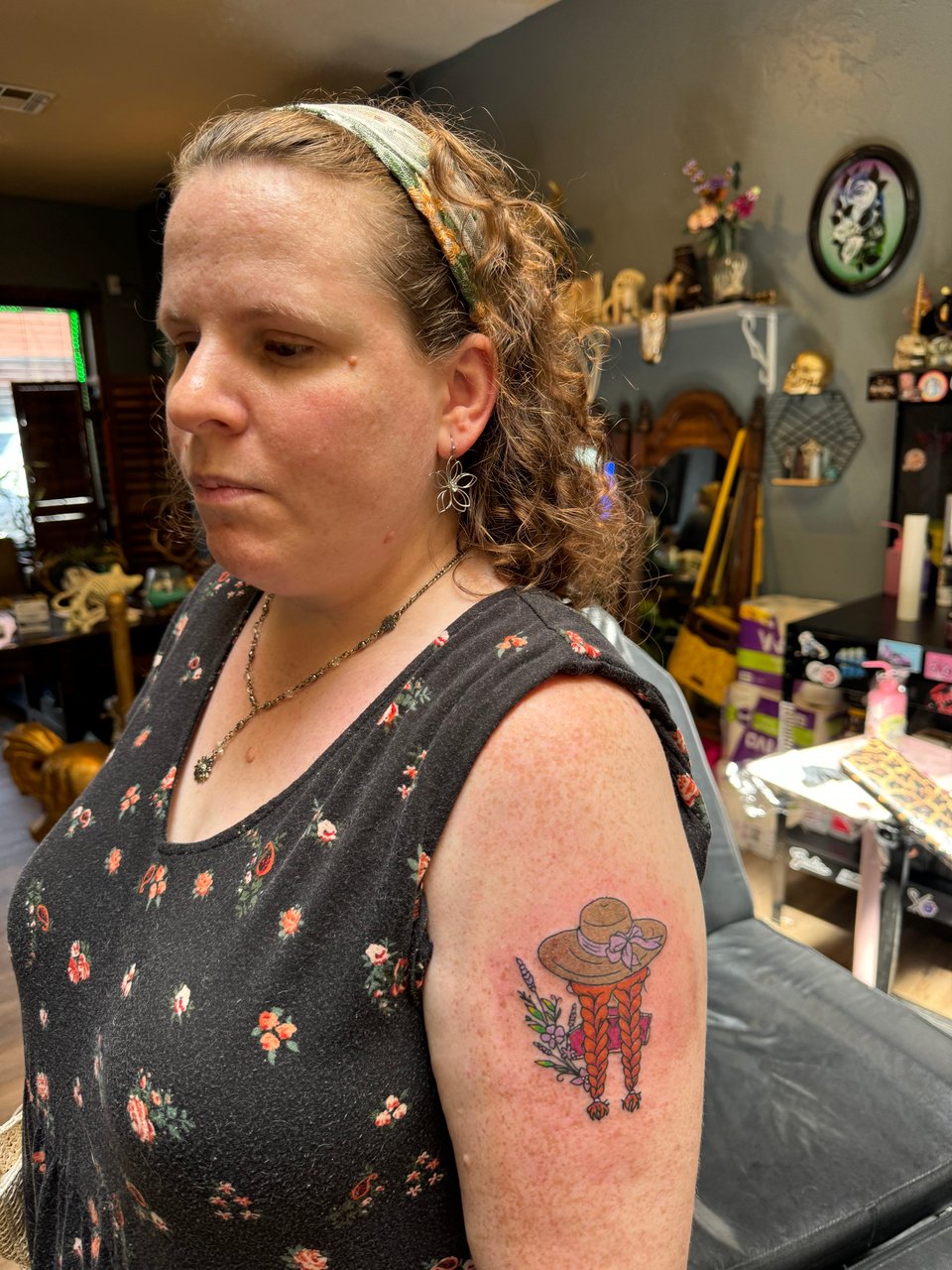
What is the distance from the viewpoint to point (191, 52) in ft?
12.9

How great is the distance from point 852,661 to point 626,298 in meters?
1.75

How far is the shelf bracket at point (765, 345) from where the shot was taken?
3076 mm

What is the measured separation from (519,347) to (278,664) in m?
0.36

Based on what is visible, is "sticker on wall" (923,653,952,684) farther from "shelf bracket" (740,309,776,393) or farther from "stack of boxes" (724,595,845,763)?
"shelf bracket" (740,309,776,393)

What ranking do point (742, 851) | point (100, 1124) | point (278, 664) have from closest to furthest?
1. point (100, 1124)
2. point (278, 664)
3. point (742, 851)

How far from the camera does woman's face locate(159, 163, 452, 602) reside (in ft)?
2.05

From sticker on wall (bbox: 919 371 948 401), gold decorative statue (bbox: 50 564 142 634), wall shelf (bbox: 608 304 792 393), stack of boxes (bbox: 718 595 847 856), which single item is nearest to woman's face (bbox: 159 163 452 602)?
sticker on wall (bbox: 919 371 948 401)

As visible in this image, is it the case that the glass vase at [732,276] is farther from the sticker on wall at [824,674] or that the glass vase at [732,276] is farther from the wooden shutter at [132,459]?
the wooden shutter at [132,459]

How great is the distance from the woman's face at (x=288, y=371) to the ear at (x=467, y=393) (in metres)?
0.03

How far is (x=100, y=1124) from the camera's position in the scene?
713 millimetres

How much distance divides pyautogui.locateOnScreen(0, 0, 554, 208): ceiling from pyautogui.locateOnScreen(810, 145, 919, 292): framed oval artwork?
166 cm

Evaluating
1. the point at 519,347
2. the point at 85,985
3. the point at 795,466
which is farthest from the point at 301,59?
the point at 85,985

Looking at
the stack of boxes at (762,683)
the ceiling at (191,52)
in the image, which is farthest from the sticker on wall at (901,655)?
the ceiling at (191,52)

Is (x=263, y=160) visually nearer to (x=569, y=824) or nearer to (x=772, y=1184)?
(x=569, y=824)
